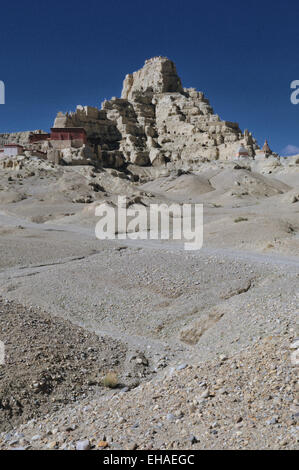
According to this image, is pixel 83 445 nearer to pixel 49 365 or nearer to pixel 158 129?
pixel 49 365

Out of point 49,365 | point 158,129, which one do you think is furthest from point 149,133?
point 49,365

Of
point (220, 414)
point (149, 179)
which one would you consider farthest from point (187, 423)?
point (149, 179)

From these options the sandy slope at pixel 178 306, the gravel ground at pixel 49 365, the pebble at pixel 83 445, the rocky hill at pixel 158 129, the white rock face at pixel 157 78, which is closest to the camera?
the pebble at pixel 83 445

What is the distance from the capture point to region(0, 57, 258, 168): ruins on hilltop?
6238 cm

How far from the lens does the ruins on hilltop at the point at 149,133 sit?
205 feet

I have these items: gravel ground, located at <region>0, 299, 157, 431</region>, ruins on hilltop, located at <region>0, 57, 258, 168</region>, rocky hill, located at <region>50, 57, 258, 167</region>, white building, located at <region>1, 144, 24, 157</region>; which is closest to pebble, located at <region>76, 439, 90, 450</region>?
gravel ground, located at <region>0, 299, 157, 431</region>

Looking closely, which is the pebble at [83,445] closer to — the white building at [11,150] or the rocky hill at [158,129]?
the white building at [11,150]

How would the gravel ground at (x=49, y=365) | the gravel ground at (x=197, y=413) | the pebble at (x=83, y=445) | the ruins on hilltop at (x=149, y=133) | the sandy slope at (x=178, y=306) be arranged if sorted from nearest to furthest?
the gravel ground at (x=197, y=413) → the pebble at (x=83, y=445) → the sandy slope at (x=178, y=306) → the gravel ground at (x=49, y=365) → the ruins on hilltop at (x=149, y=133)

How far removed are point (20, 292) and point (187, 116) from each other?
73.7m

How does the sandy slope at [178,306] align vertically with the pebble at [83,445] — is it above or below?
above

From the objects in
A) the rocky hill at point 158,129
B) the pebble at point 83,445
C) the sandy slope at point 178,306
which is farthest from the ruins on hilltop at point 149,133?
the pebble at point 83,445

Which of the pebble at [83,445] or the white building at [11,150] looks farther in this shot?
the white building at [11,150]

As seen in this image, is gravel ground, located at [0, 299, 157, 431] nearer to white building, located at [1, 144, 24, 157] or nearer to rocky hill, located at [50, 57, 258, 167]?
white building, located at [1, 144, 24, 157]

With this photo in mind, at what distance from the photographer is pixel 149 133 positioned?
78.1 m
